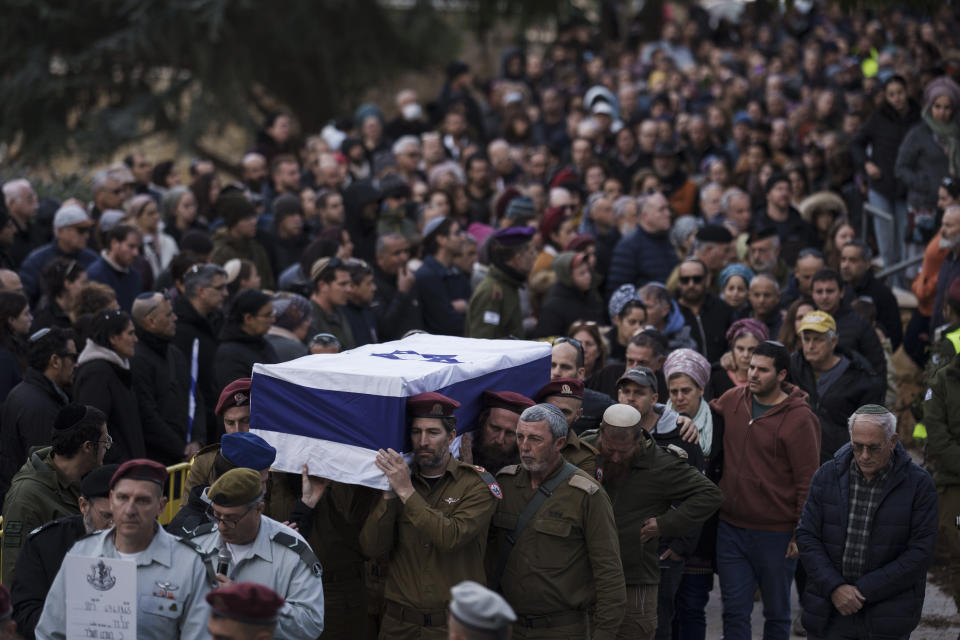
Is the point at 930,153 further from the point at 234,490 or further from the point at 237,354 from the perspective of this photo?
the point at 234,490

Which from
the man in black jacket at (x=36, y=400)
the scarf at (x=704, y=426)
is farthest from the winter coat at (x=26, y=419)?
the scarf at (x=704, y=426)

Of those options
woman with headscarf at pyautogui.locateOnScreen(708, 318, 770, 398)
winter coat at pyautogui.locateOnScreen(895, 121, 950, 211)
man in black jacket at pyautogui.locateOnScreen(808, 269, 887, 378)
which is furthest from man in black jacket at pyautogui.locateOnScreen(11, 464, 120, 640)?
winter coat at pyautogui.locateOnScreen(895, 121, 950, 211)

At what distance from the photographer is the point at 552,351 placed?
7.57 meters

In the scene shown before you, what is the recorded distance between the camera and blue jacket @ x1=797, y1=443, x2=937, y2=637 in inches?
249

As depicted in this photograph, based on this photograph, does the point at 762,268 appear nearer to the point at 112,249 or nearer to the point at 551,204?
the point at 551,204

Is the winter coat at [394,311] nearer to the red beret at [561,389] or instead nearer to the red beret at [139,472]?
the red beret at [561,389]

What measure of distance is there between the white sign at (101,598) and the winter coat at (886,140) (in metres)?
10.9

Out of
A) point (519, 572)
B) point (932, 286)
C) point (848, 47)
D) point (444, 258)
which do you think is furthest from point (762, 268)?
point (848, 47)

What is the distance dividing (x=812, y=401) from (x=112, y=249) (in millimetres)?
5460

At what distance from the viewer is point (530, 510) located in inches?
231

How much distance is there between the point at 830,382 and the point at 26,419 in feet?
16.4

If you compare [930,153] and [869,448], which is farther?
[930,153]

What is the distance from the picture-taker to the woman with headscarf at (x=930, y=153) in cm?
1277

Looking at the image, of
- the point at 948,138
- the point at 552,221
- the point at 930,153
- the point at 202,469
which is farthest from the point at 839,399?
the point at 948,138
